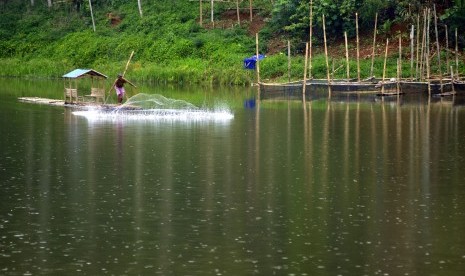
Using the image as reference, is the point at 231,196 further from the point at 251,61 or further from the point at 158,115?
the point at 251,61

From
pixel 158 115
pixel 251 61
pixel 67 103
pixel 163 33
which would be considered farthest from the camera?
pixel 163 33

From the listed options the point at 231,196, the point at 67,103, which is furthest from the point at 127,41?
the point at 231,196

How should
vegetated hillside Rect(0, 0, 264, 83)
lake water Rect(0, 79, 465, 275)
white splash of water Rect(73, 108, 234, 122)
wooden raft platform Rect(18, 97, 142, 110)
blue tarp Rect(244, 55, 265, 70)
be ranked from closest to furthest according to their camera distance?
lake water Rect(0, 79, 465, 275), white splash of water Rect(73, 108, 234, 122), wooden raft platform Rect(18, 97, 142, 110), blue tarp Rect(244, 55, 265, 70), vegetated hillside Rect(0, 0, 264, 83)

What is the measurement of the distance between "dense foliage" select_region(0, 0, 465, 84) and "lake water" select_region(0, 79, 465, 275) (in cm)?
2198

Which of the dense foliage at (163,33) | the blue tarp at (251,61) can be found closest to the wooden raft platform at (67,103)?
the blue tarp at (251,61)

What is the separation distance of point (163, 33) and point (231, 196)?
45.6 m

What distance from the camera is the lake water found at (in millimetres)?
17766

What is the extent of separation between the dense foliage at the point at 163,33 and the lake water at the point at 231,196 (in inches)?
865

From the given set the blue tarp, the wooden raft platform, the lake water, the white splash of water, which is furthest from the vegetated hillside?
the lake water

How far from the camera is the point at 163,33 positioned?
67875 mm

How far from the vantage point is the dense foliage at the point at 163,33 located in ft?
199

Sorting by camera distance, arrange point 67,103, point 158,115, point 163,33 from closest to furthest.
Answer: point 158,115, point 67,103, point 163,33

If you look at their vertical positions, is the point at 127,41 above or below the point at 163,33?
below

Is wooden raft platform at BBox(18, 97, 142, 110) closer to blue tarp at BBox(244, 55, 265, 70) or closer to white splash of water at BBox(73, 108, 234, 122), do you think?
white splash of water at BBox(73, 108, 234, 122)
